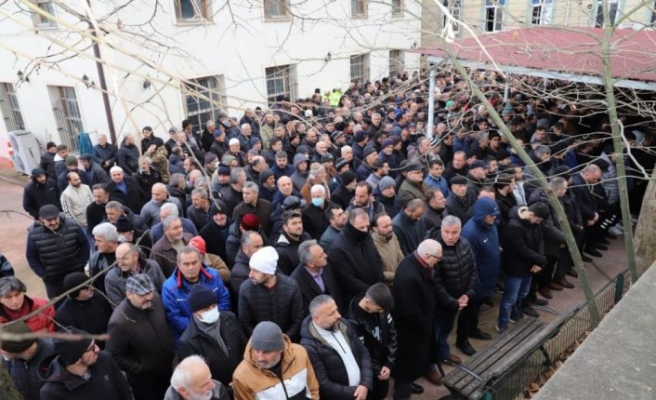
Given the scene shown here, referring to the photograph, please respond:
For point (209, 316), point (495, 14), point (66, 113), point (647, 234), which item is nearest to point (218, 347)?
point (209, 316)

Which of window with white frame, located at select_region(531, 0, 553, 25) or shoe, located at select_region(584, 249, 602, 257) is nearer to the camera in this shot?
shoe, located at select_region(584, 249, 602, 257)

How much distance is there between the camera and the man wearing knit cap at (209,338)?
3.50 metres

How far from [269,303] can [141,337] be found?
1022 millimetres

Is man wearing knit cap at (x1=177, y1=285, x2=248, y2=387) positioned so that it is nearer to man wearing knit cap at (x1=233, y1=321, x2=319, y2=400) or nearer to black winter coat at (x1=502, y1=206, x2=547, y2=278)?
man wearing knit cap at (x1=233, y1=321, x2=319, y2=400)

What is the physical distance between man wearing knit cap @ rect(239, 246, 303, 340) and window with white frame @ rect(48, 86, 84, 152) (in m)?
11.0

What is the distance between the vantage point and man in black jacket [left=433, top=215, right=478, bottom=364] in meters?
4.56

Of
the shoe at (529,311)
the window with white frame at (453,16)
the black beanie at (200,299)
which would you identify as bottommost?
the shoe at (529,311)

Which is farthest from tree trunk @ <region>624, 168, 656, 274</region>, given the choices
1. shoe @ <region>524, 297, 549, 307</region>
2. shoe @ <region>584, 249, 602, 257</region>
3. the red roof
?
shoe @ <region>584, 249, 602, 257</region>

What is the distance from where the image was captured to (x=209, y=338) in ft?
11.6

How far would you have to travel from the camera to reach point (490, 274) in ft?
17.2

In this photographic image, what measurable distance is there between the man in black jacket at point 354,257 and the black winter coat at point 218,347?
1.27 m

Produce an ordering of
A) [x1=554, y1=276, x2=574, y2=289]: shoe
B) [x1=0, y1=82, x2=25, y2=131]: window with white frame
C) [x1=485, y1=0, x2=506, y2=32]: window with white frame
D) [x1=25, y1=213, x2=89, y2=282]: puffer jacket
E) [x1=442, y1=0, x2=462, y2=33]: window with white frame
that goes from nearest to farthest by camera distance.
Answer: [x1=442, y1=0, x2=462, y2=33]: window with white frame, [x1=485, y1=0, x2=506, y2=32]: window with white frame, [x1=25, y1=213, x2=89, y2=282]: puffer jacket, [x1=554, y1=276, x2=574, y2=289]: shoe, [x1=0, y1=82, x2=25, y2=131]: window with white frame

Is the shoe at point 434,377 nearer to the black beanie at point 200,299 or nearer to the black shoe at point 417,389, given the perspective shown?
the black shoe at point 417,389

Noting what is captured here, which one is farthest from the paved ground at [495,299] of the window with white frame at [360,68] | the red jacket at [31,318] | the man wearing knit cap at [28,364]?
the window with white frame at [360,68]
